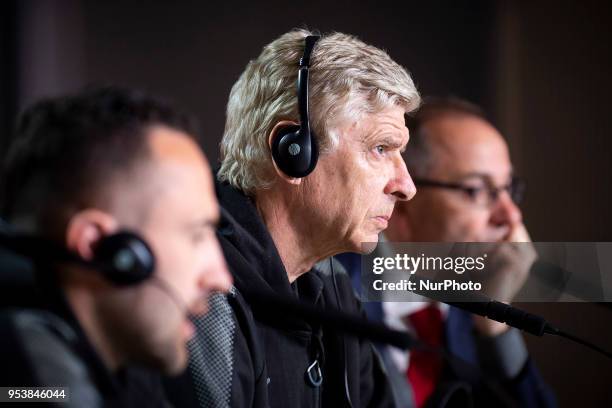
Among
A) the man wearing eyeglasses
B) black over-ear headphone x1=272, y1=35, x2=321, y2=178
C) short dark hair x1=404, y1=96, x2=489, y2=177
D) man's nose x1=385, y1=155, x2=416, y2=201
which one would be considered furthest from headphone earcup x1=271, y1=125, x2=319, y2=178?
short dark hair x1=404, y1=96, x2=489, y2=177

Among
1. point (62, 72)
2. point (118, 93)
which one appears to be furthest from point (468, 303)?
point (62, 72)

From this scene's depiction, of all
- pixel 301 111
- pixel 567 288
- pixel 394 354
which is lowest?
pixel 394 354

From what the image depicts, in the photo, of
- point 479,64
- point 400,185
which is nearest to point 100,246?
point 400,185

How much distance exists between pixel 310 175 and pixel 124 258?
65cm

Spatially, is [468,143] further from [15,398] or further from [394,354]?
[15,398]

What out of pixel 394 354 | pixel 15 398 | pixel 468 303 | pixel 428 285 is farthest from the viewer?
pixel 394 354

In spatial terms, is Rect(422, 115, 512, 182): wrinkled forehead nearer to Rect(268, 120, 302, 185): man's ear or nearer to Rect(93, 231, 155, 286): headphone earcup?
Rect(268, 120, 302, 185): man's ear

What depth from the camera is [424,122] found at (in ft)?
6.39

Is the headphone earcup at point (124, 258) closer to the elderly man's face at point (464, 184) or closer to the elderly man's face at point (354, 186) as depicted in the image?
the elderly man's face at point (354, 186)

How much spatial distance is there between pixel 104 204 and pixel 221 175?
65 cm

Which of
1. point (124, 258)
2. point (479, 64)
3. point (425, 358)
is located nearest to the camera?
point (124, 258)

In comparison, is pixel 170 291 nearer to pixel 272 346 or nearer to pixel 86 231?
pixel 86 231

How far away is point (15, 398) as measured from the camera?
0.66 meters

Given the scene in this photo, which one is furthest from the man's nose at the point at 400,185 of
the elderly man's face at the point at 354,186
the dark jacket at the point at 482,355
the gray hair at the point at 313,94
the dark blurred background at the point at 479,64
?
the dark blurred background at the point at 479,64
